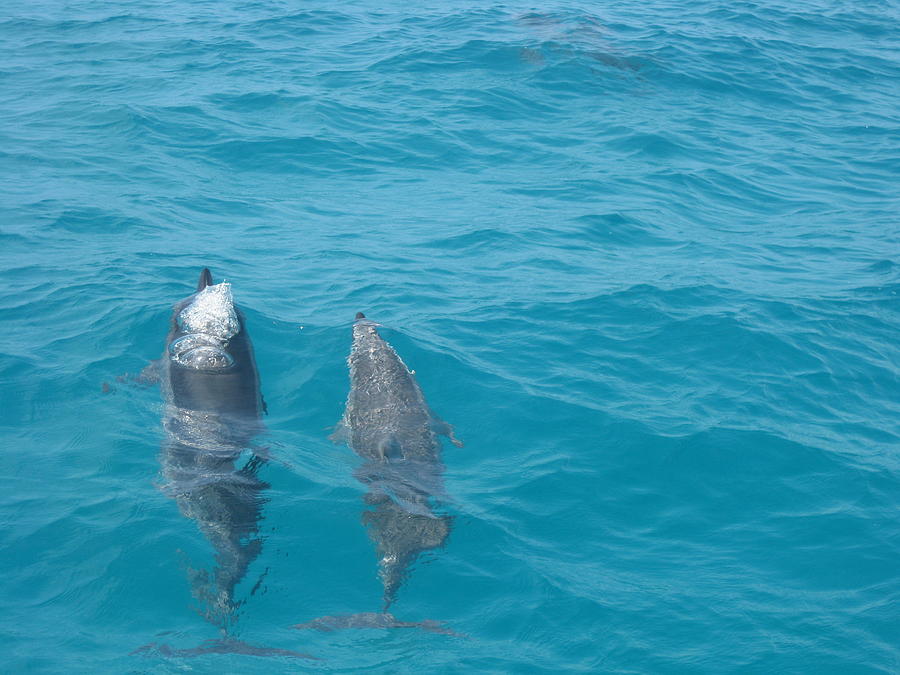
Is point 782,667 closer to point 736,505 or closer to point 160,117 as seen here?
point 736,505

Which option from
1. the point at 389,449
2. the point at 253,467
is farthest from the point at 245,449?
the point at 389,449

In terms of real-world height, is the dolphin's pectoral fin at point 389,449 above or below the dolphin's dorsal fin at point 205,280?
below

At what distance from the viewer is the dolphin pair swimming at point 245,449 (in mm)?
8875

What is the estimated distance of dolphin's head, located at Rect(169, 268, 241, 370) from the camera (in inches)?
454

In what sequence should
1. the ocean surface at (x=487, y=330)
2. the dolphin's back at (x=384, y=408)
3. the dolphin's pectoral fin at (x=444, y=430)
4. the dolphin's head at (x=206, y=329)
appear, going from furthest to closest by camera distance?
the dolphin's head at (x=206, y=329) < the dolphin's pectoral fin at (x=444, y=430) < the dolphin's back at (x=384, y=408) < the ocean surface at (x=487, y=330)

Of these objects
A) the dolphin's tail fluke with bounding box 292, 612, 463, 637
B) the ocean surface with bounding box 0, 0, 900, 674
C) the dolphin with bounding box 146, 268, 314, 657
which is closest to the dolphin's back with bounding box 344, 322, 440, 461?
the ocean surface with bounding box 0, 0, 900, 674

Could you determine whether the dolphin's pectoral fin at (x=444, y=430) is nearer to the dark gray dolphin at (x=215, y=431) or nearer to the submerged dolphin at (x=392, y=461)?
the submerged dolphin at (x=392, y=461)

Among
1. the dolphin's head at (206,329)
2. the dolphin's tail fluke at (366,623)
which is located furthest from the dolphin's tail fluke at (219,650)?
the dolphin's head at (206,329)

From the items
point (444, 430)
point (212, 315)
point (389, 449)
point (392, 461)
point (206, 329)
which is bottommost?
point (444, 430)

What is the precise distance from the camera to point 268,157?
20.1m

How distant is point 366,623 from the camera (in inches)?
332

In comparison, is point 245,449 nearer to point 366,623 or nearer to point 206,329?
point 206,329

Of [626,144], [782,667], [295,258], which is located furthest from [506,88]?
[782,667]

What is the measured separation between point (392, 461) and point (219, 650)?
2.97 metres
